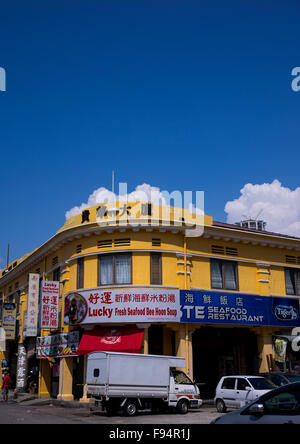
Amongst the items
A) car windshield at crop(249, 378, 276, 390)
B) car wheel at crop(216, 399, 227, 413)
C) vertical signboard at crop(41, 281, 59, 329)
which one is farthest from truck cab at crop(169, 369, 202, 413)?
vertical signboard at crop(41, 281, 59, 329)

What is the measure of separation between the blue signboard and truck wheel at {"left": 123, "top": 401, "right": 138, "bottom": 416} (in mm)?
5908

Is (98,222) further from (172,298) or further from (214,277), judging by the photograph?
(214,277)

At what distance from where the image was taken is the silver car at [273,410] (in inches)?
308

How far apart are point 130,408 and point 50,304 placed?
9915 mm

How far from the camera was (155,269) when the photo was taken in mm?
25609

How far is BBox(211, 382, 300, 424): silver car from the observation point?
7.83 metres

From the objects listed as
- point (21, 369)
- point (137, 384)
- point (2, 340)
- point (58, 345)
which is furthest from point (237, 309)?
point (2, 340)

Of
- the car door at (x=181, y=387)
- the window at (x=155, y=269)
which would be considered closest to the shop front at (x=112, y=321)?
the window at (x=155, y=269)

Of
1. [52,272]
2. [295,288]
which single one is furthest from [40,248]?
[295,288]

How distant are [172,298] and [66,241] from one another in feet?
24.1

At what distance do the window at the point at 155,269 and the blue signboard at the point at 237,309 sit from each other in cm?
139

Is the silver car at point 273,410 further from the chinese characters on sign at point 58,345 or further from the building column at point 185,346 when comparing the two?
the chinese characters on sign at point 58,345

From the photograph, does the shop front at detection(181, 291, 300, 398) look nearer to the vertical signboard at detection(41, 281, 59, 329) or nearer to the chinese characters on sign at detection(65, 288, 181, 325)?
the chinese characters on sign at detection(65, 288, 181, 325)

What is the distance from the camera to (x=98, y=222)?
2591 cm
